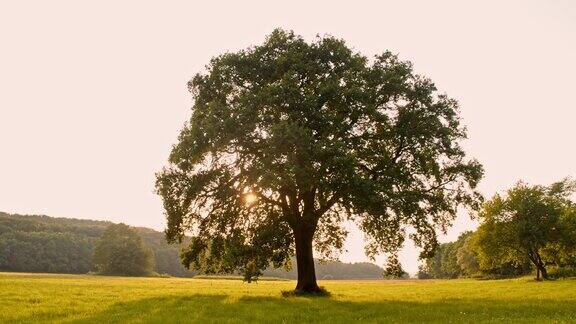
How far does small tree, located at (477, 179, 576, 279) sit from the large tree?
1534 inches

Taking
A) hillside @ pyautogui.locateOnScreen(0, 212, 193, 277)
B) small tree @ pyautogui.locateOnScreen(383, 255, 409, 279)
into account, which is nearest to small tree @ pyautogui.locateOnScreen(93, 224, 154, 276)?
hillside @ pyautogui.locateOnScreen(0, 212, 193, 277)

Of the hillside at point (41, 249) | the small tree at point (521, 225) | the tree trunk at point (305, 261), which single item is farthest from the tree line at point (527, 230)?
the hillside at point (41, 249)

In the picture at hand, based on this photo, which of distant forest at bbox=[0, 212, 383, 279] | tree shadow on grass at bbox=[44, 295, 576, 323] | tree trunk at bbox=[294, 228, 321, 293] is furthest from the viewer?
distant forest at bbox=[0, 212, 383, 279]

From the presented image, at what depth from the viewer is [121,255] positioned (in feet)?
391

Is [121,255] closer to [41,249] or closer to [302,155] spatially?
[41,249]

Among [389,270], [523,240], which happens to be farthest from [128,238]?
[389,270]

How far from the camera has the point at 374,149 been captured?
34.2 m

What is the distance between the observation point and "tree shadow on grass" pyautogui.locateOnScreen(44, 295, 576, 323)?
22781mm

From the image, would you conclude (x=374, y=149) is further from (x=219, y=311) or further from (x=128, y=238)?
(x=128, y=238)

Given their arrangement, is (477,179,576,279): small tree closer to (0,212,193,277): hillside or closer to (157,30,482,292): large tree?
(157,30,482,292): large tree

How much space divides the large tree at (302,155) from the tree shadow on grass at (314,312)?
4.82m

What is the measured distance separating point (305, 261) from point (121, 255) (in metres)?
92.6

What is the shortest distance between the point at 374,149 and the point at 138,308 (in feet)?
58.9

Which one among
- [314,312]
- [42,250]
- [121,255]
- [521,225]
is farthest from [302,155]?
[42,250]
